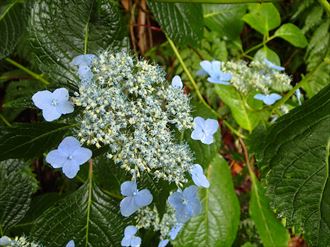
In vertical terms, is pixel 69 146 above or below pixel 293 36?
above

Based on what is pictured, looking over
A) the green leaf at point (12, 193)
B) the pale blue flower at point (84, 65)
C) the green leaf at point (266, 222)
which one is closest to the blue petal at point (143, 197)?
the pale blue flower at point (84, 65)

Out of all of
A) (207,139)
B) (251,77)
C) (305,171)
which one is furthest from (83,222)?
(251,77)

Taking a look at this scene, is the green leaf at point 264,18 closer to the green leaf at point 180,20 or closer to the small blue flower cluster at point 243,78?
the small blue flower cluster at point 243,78

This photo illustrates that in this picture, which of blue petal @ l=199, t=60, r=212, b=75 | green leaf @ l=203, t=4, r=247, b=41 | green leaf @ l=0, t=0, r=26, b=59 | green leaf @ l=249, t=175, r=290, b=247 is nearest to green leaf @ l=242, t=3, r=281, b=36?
green leaf @ l=203, t=4, r=247, b=41

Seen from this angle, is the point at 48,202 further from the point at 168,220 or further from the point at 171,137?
the point at 171,137

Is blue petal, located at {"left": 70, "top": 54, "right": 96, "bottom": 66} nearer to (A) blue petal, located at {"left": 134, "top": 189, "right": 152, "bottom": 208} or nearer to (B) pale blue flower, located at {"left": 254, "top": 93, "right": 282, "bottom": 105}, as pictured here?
(A) blue petal, located at {"left": 134, "top": 189, "right": 152, "bottom": 208}

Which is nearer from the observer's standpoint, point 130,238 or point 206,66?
point 130,238

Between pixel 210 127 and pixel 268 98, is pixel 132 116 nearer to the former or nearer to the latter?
pixel 210 127
